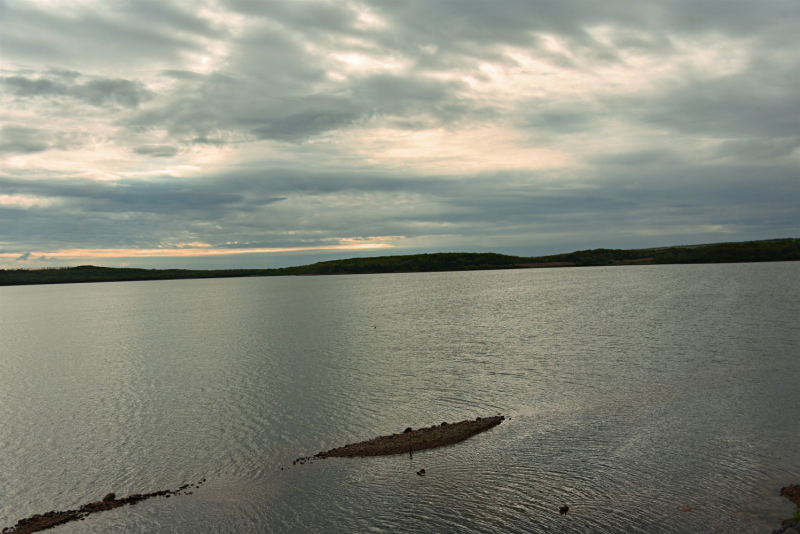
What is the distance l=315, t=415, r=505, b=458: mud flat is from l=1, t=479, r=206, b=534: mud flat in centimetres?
548

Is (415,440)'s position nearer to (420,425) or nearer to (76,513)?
(420,425)

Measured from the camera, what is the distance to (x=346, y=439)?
20.2m

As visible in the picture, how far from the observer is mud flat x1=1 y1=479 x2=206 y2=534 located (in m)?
13.9

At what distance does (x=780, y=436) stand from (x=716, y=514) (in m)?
7.83

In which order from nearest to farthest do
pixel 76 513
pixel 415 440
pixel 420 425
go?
pixel 76 513, pixel 415 440, pixel 420 425

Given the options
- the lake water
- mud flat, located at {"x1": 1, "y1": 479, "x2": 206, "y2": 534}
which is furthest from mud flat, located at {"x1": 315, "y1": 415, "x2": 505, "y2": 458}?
mud flat, located at {"x1": 1, "y1": 479, "x2": 206, "y2": 534}

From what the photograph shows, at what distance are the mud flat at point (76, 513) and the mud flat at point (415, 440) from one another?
5478 mm

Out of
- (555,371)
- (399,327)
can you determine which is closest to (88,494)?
(555,371)

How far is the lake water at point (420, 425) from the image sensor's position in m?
14.1

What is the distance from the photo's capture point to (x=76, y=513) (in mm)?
14750

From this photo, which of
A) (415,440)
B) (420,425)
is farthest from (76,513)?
(420,425)

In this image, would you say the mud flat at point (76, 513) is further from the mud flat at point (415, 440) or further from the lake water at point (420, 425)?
the mud flat at point (415, 440)

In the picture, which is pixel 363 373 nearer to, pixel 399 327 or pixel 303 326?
pixel 399 327

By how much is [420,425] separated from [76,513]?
1285 cm
